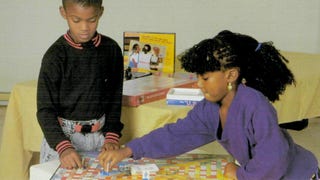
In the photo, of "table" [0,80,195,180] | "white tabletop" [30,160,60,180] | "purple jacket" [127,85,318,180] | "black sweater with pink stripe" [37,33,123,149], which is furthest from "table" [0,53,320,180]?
"white tabletop" [30,160,60,180]

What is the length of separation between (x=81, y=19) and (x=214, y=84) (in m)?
0.37

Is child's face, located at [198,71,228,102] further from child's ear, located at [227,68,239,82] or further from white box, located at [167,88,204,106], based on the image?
white box, located at [167,88,204,106]

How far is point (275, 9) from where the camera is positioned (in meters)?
2.94

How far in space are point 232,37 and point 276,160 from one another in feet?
0.76

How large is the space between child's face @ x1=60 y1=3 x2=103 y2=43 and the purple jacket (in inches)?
11.1

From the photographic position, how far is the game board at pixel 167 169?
3.16ft

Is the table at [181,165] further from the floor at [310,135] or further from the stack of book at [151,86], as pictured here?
the floor at [310,135]

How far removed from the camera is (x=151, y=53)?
69.2 inches

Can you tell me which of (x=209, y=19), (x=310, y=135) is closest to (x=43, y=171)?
(x=310, y=135)

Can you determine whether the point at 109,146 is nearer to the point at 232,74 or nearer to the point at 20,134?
the point at 232,74

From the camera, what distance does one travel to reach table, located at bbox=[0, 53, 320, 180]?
1377mm

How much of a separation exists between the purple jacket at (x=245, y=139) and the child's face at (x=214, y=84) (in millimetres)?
30

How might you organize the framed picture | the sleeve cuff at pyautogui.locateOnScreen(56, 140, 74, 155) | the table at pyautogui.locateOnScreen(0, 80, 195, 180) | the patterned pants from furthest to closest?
the framed picture
the table at pyautogui.locateOnScreen(0, 80, 195, 180)
the patterned pants
the sleeve cuff at pyautogui.locateOnScreen(56, 140, 74, 155)

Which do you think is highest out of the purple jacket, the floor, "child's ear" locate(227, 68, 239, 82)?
"child's ear" locate(227, 68, 239, 82)
